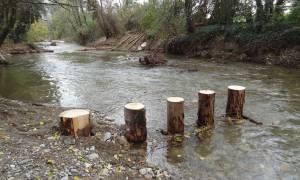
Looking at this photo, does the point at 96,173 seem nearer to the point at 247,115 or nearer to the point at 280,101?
the point at 247,115

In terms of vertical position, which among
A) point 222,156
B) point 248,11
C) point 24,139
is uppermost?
point 248,11

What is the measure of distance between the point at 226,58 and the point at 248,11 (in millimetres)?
3381

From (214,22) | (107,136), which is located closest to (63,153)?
(107,136)

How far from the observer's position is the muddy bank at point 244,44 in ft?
44.2

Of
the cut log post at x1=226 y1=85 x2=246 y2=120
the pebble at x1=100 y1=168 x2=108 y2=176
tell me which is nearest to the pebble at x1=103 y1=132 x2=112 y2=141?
the pebble at x1=100 y1=168 x2=108 y2=176

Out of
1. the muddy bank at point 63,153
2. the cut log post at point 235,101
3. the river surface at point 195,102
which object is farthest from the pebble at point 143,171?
the cut log post at point 235,101

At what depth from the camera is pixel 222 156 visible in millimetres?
4484

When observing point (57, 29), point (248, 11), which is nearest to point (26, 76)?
point (248, 11)

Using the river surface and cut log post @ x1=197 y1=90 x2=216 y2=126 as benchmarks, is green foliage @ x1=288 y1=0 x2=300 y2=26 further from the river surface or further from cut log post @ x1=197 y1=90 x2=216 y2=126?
cut log post @ x1=197 y1=90 x2=216 y2=126

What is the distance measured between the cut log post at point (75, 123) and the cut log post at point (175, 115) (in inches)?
55.0

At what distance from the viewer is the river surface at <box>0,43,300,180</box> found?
4.27 m

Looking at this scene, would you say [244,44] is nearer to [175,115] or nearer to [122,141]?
[175,115]

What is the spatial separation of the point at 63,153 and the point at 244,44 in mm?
13466

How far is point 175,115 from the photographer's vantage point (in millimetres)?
5125
